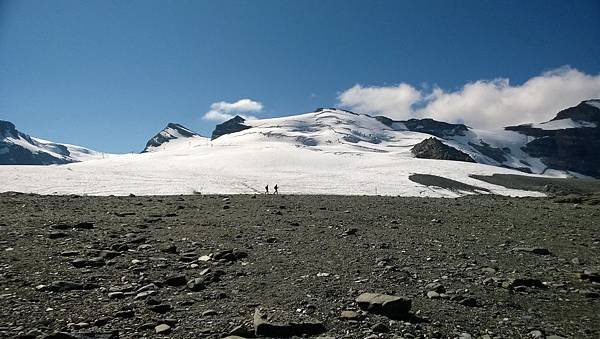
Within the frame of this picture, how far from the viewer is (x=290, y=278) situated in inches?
318

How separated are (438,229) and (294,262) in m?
7.13

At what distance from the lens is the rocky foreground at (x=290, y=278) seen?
5.76 metres

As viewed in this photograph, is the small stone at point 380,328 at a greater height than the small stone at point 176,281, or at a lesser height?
lesser

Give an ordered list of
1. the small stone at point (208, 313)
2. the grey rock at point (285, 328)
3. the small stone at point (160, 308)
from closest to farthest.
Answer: the grey rock at point (285, 328)
the small stone at point (208, 313)
the small stone at point (160, 308)

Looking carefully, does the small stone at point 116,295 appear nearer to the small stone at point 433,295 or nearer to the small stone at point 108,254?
the small stone at point 108,254

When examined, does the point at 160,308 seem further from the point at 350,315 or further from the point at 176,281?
the point at 350,315

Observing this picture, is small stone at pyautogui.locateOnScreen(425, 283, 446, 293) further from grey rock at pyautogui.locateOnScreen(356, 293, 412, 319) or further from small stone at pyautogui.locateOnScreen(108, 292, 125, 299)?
small stone at pyautogui.locateOnScreen(108, 292, 125, 299)

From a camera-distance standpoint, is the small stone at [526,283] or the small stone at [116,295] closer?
the small stone at [116,295]

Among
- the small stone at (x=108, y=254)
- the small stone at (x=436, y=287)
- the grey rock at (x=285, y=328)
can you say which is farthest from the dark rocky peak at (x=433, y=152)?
the grey rock at (x=285, y=328)

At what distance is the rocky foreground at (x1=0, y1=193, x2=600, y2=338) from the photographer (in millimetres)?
5762

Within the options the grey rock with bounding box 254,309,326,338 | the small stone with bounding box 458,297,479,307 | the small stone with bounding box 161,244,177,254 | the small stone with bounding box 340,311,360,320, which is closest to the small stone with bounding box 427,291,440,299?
the small stone with bounding box 458,297,479,307

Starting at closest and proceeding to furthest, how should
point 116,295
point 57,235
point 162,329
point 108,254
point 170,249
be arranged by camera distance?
point 162,329 → point 116,295 → point 108,254 → point 170,249 → point 57,235

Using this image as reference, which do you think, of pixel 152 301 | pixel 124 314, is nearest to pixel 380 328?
pixel 152 301

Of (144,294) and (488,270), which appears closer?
(144,294)
